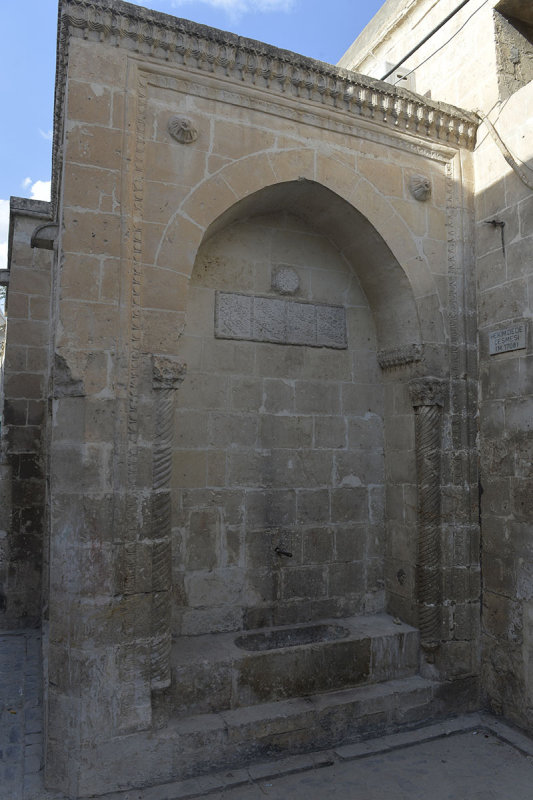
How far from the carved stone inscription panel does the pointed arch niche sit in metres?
0.01

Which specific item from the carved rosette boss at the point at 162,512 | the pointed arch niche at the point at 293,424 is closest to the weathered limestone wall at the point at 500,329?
the pointed arch niche at the point at 293,424

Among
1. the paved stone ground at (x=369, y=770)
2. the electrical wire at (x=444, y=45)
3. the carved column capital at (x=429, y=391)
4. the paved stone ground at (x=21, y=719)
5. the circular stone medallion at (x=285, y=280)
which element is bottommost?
the paved stone ground at (x=369, y=770)

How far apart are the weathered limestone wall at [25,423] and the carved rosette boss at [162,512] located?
2887 millimetres

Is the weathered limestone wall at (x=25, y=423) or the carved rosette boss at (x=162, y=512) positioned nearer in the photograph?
the carved rosette boss at (x=162, y=512)

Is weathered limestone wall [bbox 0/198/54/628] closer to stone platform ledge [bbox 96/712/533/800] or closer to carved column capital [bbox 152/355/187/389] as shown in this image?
carved column capital [bbox 152/355/187/389]

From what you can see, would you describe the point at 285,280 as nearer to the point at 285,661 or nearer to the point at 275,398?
the point at 275,398

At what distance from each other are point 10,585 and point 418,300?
529cm

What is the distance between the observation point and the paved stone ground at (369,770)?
350 centimetres

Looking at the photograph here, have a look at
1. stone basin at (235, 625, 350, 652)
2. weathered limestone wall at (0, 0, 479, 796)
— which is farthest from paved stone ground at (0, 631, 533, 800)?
stone basin at (235, 625, 350, 652)

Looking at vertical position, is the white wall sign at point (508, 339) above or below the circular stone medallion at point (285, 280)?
below

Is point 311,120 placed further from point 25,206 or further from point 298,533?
point 25,206

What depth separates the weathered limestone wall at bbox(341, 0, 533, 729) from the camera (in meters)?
4.39

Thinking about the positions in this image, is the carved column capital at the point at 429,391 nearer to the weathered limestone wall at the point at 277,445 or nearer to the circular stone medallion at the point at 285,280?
the weathered limestone wall at the point at 277,445

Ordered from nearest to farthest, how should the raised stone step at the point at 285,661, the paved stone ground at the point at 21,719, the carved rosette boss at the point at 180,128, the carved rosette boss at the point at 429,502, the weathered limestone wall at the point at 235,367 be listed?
the paved stone ground at the point at 21,719 < the weathered limestone wall at the point at 235,367 < the raised stone step at the point at 285,661 < the carved rosette boss at the point at 180,128 < the carved rosette boss at the point at 429,502
